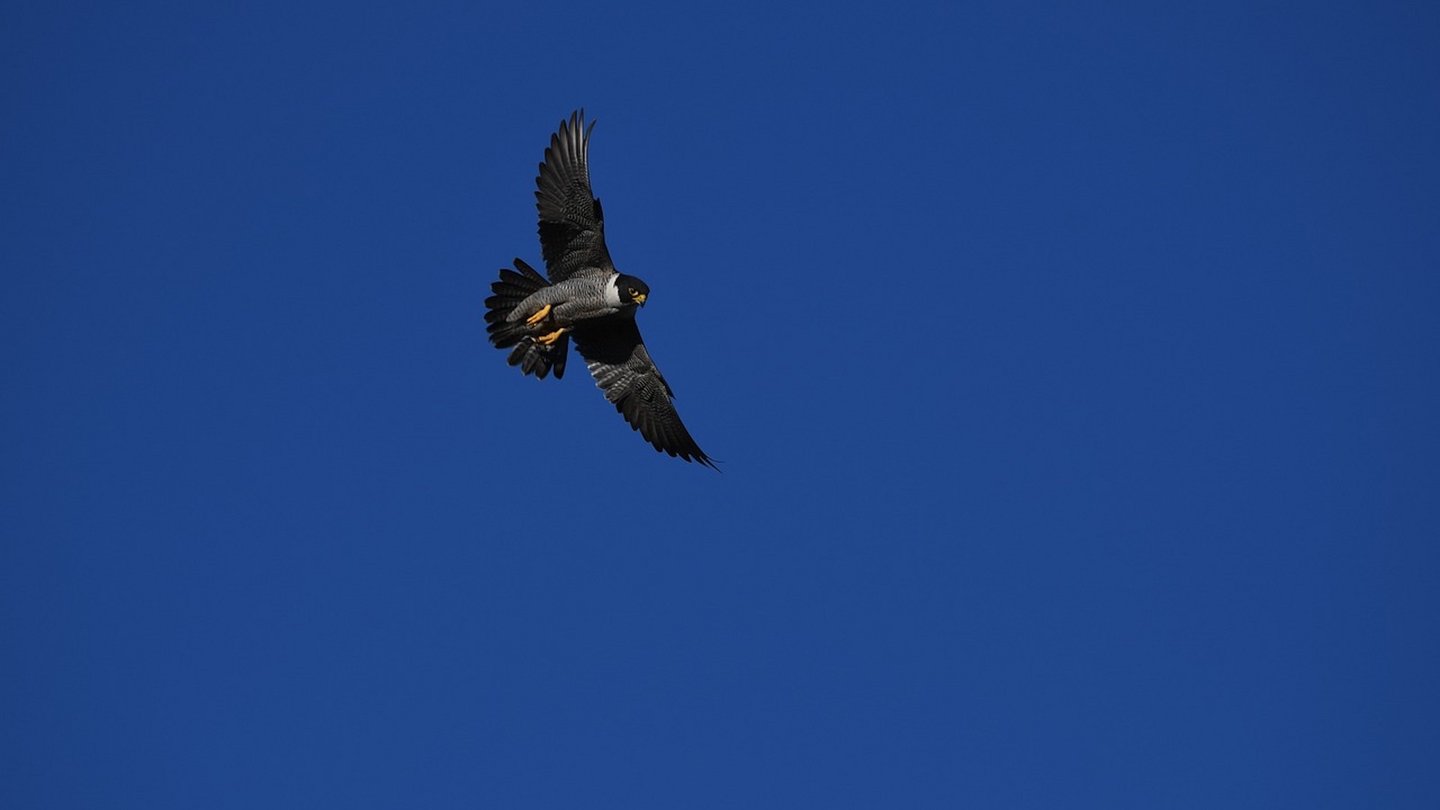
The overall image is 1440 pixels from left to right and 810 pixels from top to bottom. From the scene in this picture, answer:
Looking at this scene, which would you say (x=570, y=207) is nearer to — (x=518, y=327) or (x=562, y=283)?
(x=562, y=283)

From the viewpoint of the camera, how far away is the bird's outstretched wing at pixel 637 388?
1869cm

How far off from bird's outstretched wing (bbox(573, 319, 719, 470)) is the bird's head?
153 cm

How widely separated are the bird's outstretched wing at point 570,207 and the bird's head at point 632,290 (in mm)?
480

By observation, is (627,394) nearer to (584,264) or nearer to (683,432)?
(683,432)

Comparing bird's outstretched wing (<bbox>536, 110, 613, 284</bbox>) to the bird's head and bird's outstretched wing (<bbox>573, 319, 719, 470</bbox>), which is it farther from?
bird's outstretched wing (<bbox>573, 319, 719, 470</bbox>)

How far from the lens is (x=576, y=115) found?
1748cm

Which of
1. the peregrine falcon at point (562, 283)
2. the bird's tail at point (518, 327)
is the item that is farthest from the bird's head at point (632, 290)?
the bird's tail at point (518, 327)

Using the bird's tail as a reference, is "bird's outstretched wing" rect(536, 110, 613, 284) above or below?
above

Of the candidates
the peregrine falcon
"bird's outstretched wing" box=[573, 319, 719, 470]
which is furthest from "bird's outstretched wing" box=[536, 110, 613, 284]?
"bird's outstretched wing" box=[573, 319, 719, 470]

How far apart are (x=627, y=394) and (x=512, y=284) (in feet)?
7.44

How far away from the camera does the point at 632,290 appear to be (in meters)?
17.1

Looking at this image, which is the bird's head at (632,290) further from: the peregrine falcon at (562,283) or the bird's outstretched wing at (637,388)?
the bird's outstretched wing at (637,388)

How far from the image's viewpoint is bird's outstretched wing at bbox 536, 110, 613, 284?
56.6 ft

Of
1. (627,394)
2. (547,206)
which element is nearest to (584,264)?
(547,206)
